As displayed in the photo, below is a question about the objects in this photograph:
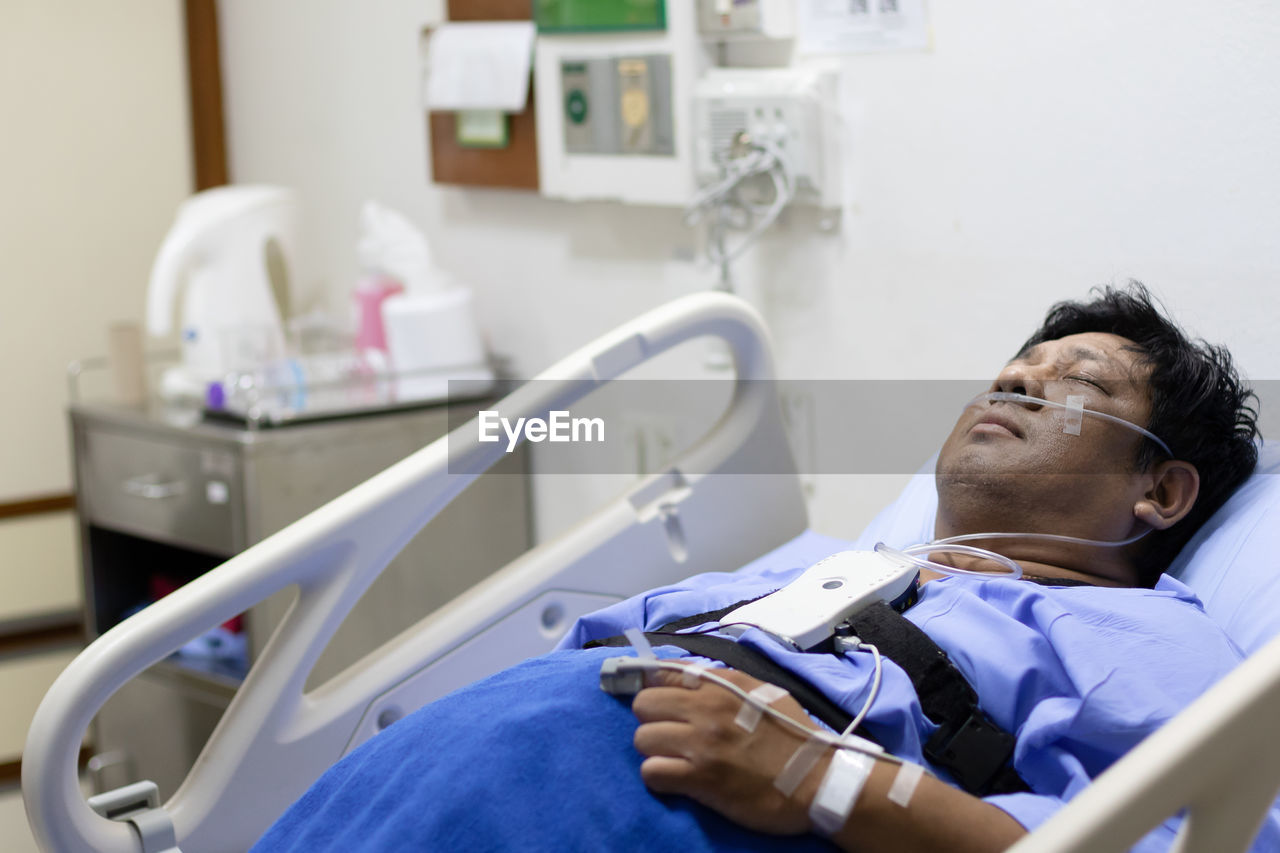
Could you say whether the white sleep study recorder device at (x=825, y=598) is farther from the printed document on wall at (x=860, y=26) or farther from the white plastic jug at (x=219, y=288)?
the white plastic jug at (x=219, y=288)

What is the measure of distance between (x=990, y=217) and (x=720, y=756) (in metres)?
0.94

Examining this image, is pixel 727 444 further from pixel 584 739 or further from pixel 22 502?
pixel 22 502

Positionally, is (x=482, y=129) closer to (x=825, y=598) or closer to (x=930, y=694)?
(x=825, y=598)

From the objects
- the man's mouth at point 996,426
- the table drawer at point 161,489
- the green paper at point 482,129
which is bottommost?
the table drawer at point 161,489

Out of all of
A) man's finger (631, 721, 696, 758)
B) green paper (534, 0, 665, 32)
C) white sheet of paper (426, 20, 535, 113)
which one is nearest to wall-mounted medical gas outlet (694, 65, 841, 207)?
green paper (534, 0, 665, 32)

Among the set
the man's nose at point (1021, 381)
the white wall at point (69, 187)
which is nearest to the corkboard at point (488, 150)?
the white wall at point (69, 187)

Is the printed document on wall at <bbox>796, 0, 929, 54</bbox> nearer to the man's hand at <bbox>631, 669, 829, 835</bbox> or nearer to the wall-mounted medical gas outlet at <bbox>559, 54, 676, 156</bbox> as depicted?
the wall-mounted medical gas outlet at <bbox>559, 54, 676, 156</bbox>

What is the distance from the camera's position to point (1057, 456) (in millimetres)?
1239

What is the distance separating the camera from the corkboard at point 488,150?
2176 millimetres

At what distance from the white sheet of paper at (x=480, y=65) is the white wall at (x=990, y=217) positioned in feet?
0.63

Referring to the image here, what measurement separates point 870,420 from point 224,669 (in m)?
1.20

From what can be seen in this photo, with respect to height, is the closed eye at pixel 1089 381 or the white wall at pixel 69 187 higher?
the white wall at pixel 69 187

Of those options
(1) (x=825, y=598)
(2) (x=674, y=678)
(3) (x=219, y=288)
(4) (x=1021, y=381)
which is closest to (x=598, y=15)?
(3) (x=219, y=288)

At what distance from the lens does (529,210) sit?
227cm
